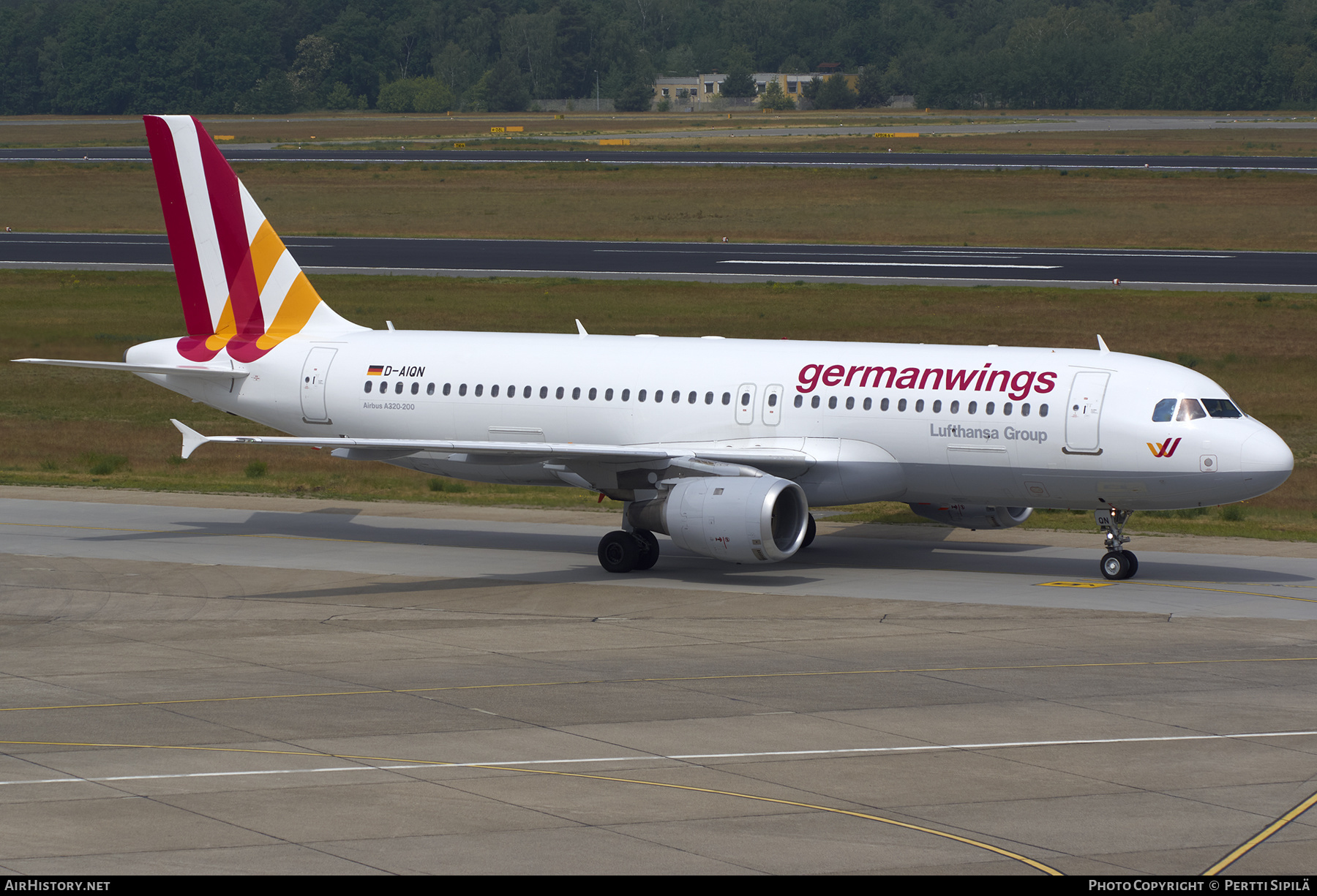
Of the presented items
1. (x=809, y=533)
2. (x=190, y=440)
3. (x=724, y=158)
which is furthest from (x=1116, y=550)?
(x=724, y=158)

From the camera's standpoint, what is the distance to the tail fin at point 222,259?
38.5 meters

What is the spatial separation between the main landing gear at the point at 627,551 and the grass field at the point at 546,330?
27.5 ft

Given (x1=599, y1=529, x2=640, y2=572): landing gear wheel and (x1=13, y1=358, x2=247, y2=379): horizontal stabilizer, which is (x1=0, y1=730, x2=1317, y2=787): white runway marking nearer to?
(x1=599, y1=529, x2=640, y2=572): landing gear wheel

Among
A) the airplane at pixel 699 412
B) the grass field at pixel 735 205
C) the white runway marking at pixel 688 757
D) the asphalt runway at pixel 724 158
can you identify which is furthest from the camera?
the asphalt runway at pixel 724 158

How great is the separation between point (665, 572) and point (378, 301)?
42824 mm

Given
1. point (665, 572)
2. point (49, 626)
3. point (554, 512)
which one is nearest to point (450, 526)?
point (554, 512)

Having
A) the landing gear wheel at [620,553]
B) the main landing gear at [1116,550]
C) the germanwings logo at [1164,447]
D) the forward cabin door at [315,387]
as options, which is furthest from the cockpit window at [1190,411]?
the forward cabin door at [315,387]

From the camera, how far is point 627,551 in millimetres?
33500

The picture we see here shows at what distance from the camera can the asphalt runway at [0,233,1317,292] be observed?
7750 cm

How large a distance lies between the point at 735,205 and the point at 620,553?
80.7 m

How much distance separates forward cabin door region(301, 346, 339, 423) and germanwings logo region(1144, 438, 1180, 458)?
58.4 feet

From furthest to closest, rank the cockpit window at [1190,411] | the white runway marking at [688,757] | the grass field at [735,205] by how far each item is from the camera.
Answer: the grass field at [735,205], the cockpit window at [1190,411], the white runway marking at [688,757]

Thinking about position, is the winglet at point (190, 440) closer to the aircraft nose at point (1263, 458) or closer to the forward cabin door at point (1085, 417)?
the forward cabin door at point (1085, 417)

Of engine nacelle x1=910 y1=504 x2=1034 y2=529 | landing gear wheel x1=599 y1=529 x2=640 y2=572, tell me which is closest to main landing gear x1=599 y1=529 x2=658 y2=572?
landing gear wheel x1=599 y1=529 x2=640 y2=572
